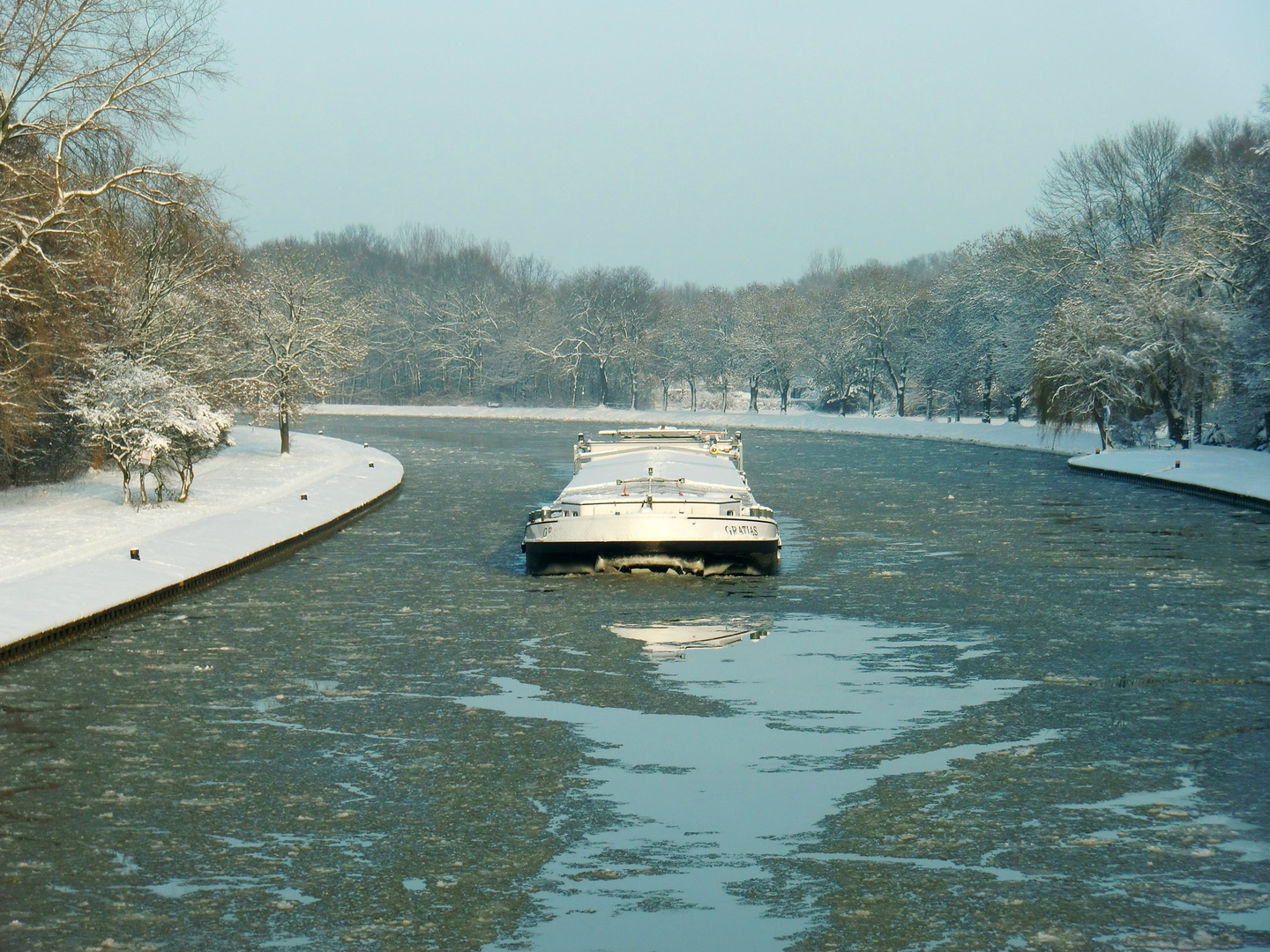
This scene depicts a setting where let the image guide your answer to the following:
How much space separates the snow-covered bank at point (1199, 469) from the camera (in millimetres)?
32812

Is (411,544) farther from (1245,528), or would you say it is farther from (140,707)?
(1245,528)

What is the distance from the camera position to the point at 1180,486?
36188 millimetres

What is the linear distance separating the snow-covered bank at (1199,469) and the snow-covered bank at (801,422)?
8.42 m

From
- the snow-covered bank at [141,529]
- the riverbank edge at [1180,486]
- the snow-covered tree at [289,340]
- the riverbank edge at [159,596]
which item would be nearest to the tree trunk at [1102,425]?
the riverbank edge at [1180,486]

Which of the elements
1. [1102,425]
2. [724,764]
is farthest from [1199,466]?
[724,764]

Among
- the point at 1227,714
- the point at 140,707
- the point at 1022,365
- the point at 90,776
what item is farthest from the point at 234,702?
the point at 1022,365

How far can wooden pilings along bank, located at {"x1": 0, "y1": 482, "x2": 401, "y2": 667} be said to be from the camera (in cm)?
1384

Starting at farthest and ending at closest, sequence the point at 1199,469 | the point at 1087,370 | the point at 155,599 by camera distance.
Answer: the point at 1087,370 < the point at 1199,469 < the point at 155,599

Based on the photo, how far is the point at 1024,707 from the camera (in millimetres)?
11281

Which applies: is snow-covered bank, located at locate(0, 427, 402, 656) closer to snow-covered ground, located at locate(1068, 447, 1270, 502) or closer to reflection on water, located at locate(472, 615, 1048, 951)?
reflection on water, located at locate(472, 615, 1048, 951)

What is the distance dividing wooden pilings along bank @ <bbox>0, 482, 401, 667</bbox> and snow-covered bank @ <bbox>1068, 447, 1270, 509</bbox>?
19781mm

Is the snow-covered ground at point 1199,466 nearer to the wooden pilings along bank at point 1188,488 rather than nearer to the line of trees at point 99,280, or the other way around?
the wooden pilings along bank at point 1188,488

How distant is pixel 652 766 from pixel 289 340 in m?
45.0

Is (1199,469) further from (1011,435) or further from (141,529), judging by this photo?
(141,529)
